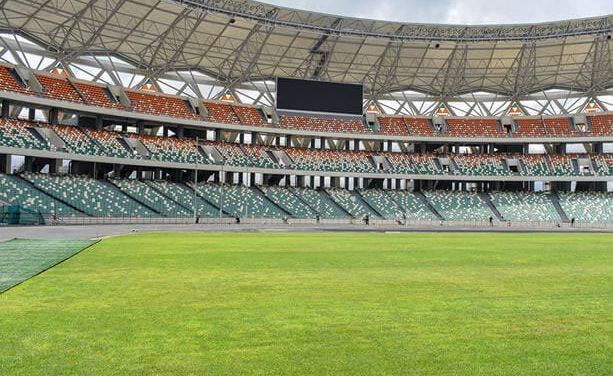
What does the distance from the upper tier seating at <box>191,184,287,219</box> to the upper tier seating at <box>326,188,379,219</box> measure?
9962mm

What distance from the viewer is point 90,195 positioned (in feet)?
168

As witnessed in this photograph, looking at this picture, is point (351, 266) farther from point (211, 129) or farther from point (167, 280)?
point (211, 129)

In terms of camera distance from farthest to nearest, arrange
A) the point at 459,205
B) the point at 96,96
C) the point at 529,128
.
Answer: the point at 529,128, the point at 459,205, the point at 96,96

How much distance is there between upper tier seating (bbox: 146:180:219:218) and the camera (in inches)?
2240

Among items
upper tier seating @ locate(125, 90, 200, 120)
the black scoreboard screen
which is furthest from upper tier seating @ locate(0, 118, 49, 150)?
Result: the black scoreboard screen

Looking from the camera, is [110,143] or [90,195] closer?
[90,195]

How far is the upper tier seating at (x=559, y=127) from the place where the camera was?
75900 millimetres

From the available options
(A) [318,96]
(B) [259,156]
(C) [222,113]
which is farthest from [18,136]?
(A) [318,96]

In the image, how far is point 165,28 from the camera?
56.9m

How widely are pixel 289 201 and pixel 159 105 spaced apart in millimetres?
20563

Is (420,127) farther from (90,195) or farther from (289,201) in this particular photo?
(90,195)

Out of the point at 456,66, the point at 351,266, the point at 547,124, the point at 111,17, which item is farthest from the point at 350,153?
the point at 351,266

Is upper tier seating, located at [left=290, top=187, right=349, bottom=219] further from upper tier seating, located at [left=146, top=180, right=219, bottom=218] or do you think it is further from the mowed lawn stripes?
the mowed lawn stripes

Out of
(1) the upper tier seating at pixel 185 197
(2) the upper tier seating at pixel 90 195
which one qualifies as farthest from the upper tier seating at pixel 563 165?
(2) the upper tier seating at pixel 90 195
